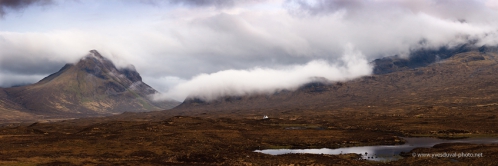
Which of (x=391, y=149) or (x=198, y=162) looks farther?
(x=391, y=149)

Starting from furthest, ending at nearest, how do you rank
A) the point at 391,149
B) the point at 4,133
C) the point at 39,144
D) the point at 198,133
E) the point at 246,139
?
1. the point at 4,133
2. the point at 198,133
3. the point at 246,139
4. the point at 39,144
5. the point at 391,149

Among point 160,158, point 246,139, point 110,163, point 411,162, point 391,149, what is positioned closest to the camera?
point 411,162

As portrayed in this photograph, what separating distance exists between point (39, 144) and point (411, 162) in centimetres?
8437

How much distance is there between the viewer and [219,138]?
390ft

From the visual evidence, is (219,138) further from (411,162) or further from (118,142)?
(411,162)

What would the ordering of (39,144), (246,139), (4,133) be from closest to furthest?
1. (39,144)
2. (246,139)
3. (4,133)

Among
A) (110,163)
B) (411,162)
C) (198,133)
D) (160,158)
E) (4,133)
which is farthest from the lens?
(4,133)

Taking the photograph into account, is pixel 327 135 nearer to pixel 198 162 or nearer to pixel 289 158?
pixel 289 158

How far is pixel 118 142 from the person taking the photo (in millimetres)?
107250

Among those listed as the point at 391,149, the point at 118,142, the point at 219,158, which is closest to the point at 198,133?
the point at 118,142

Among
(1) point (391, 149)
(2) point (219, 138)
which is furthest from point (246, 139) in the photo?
(1) point (391, 149)

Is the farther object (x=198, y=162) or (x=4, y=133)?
(x=4, y=133)

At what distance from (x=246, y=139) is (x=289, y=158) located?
136 ft

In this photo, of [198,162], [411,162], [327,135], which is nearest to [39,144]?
[198,162]
